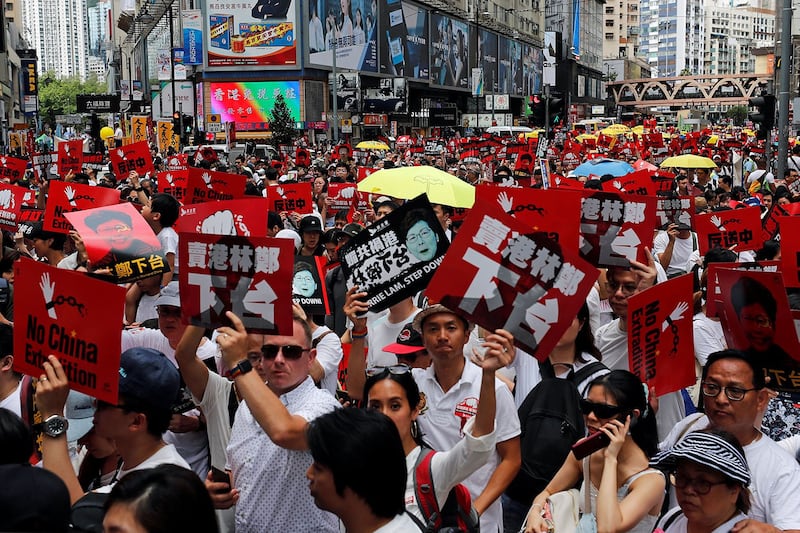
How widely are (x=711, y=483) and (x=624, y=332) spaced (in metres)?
2.37

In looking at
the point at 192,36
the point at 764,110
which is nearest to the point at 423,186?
the point at 764,110

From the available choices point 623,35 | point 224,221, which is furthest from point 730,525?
point 623,35

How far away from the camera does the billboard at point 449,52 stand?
7462cm

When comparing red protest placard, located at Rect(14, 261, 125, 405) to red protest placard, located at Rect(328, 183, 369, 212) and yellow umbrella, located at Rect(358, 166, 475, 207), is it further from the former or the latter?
red protest placard, located at Rect(328, 183, 369, 212)

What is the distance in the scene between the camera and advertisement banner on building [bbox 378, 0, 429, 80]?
6625cm

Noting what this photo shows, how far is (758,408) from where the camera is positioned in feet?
14.0

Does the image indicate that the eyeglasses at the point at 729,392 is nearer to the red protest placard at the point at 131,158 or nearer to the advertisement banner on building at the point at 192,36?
the red protest placard at the point at 131,158

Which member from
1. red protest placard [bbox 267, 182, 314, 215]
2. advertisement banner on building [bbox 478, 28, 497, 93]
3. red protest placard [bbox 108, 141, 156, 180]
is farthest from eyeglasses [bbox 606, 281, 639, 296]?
advertisement banner on building [bbox 478, 28, 497, 93]

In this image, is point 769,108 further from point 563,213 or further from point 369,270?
point 369,270

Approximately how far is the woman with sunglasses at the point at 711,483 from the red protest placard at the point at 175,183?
10.7 metres

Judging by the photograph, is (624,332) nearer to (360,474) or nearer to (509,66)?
(360,474)

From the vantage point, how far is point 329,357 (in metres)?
5.62

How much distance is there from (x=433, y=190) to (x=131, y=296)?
2.96m

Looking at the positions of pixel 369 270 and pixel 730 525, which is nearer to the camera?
pixel 730 525
